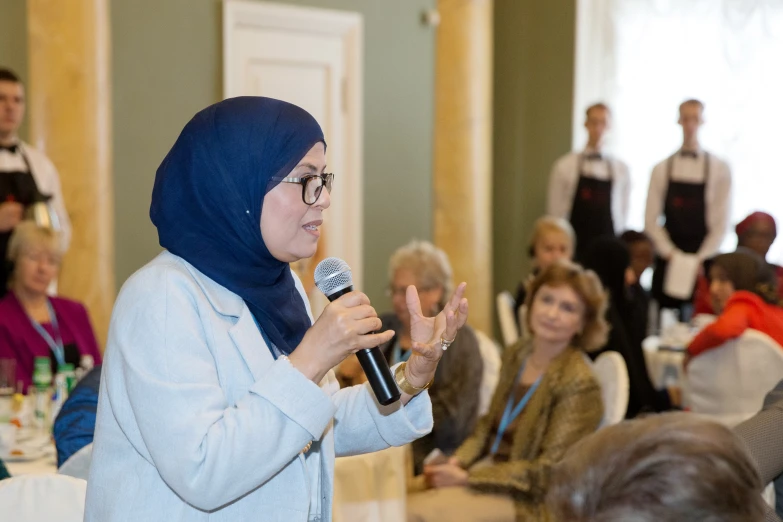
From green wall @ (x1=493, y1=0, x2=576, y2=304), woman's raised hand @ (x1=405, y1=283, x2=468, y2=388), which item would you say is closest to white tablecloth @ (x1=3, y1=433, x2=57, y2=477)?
woman's raised hand @ (x1=405, y1=283, x2=468, y2=388)

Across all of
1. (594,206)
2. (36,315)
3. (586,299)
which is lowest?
(36,315)

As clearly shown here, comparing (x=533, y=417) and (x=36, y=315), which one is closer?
(x=533, y=417)

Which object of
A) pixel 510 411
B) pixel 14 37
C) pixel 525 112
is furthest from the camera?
pixel 525 112

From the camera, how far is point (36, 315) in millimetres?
3881

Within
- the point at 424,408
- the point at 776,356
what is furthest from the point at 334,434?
the point at 776,356

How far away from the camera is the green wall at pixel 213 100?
5.73 meters

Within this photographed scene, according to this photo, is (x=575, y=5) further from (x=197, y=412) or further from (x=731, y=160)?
(x=197, y=412)

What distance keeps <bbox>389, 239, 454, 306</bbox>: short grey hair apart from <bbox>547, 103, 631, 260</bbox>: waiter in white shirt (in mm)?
3464

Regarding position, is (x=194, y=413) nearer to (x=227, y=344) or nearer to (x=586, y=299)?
(x=227, y=344)

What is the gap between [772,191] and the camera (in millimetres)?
7336

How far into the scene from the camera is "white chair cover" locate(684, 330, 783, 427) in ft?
13.0

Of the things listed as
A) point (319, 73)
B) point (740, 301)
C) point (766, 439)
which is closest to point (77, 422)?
point (766, 439)

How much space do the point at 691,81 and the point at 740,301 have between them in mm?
3861

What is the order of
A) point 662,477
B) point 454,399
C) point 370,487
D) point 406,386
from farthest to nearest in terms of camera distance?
point 454,399 → point 370,487 → point 406,386 → point 662,477
